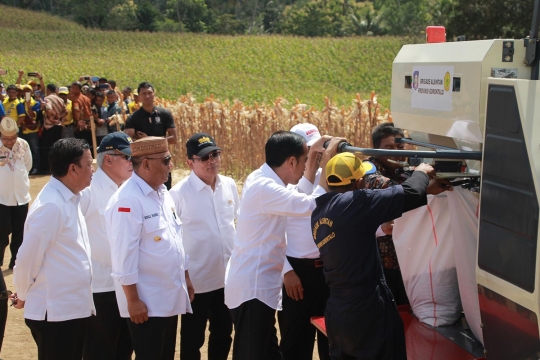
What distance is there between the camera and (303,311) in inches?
195

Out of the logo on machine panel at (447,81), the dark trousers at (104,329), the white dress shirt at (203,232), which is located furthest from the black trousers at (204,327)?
the logo on machine panel at (447,81)

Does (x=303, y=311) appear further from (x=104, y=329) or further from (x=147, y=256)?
(x=104, y=329)

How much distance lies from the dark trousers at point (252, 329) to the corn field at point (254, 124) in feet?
23.9

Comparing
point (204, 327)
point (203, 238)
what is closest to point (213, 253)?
point (203, 238)

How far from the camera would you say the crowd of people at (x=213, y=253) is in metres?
3.69

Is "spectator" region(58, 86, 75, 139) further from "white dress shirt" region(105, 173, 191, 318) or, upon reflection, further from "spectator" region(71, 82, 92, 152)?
"white dress shirt" region(105, 173, 191, 318)

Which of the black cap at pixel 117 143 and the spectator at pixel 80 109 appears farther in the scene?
→ the spectator at pixel 80 109

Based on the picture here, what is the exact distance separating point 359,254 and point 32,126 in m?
13.9

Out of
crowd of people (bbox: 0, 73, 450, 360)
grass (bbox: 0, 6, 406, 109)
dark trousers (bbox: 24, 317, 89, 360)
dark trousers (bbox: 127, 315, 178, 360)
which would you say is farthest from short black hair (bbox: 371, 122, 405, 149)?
grass (bbox: 0, 6, 406, 109)

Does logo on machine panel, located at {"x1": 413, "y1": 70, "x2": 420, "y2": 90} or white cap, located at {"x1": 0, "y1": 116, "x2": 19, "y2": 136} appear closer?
logo on machine panel, located at {"x1": 413, "y1": 70, "x2": 420, "y2": 90}

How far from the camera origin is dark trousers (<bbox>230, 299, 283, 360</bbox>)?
4504 mm

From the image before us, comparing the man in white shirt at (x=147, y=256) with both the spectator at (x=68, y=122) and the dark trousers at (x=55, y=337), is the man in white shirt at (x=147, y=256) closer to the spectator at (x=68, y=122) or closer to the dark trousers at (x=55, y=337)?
the dark trousers at (x=55, y=337)

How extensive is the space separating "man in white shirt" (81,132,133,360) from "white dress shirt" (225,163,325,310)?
1.01 metres

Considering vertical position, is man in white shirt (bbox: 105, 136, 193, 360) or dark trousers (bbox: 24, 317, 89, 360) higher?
man in white shirt (bbox: 105, 136, 193, 360)
